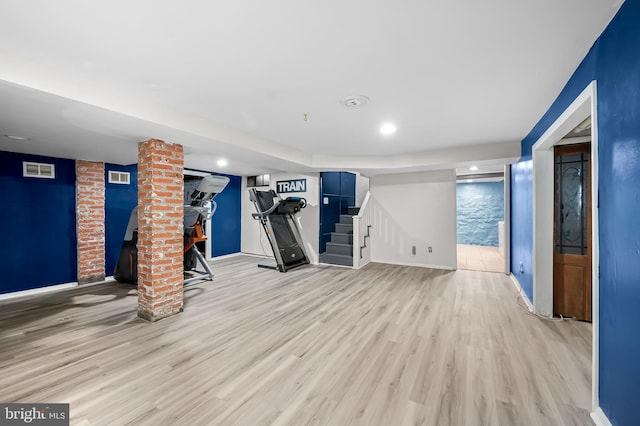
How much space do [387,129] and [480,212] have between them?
7.53 meters

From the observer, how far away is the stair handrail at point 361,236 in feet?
18.8

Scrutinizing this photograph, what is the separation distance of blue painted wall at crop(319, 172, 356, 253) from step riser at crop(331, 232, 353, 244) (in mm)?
120

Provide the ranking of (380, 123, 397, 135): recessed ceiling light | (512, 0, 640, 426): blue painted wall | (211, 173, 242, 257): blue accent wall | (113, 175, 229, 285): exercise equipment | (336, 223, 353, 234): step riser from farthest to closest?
1. (211, 173, 242, 257): blue accent wall
2. (336, 223, 353, 234): step riser
3. (113, 175, 229, 285): exercise equipment
4. (380, 123, 397, 135): recessed ceiling light
5. (512, 0, 640, 426): blue painted wall

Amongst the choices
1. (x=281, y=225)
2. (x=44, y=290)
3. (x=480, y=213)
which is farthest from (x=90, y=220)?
(x=480, y=213)

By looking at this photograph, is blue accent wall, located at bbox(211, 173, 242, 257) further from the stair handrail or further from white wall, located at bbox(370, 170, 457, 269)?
white wall, located at bbox(370, 170, 457, 269)

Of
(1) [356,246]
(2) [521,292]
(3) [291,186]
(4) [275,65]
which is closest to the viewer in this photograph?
(4) [275,65]

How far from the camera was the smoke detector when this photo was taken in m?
2.48

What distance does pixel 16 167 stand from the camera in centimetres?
398

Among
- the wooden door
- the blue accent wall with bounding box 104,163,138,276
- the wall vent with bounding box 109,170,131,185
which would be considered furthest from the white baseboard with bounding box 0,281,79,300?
the wooden door

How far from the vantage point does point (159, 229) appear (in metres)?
3.06

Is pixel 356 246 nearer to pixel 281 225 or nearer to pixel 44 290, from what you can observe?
pixel 281 225

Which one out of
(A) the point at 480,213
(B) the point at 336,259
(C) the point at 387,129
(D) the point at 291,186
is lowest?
(B) the point at 336,259

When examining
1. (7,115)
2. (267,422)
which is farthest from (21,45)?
(267,422)

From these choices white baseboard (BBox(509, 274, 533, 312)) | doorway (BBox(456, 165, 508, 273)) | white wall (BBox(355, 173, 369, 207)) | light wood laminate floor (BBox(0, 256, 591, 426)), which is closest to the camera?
light wood laminate floor (BBox(0, 256, 591, 426))
